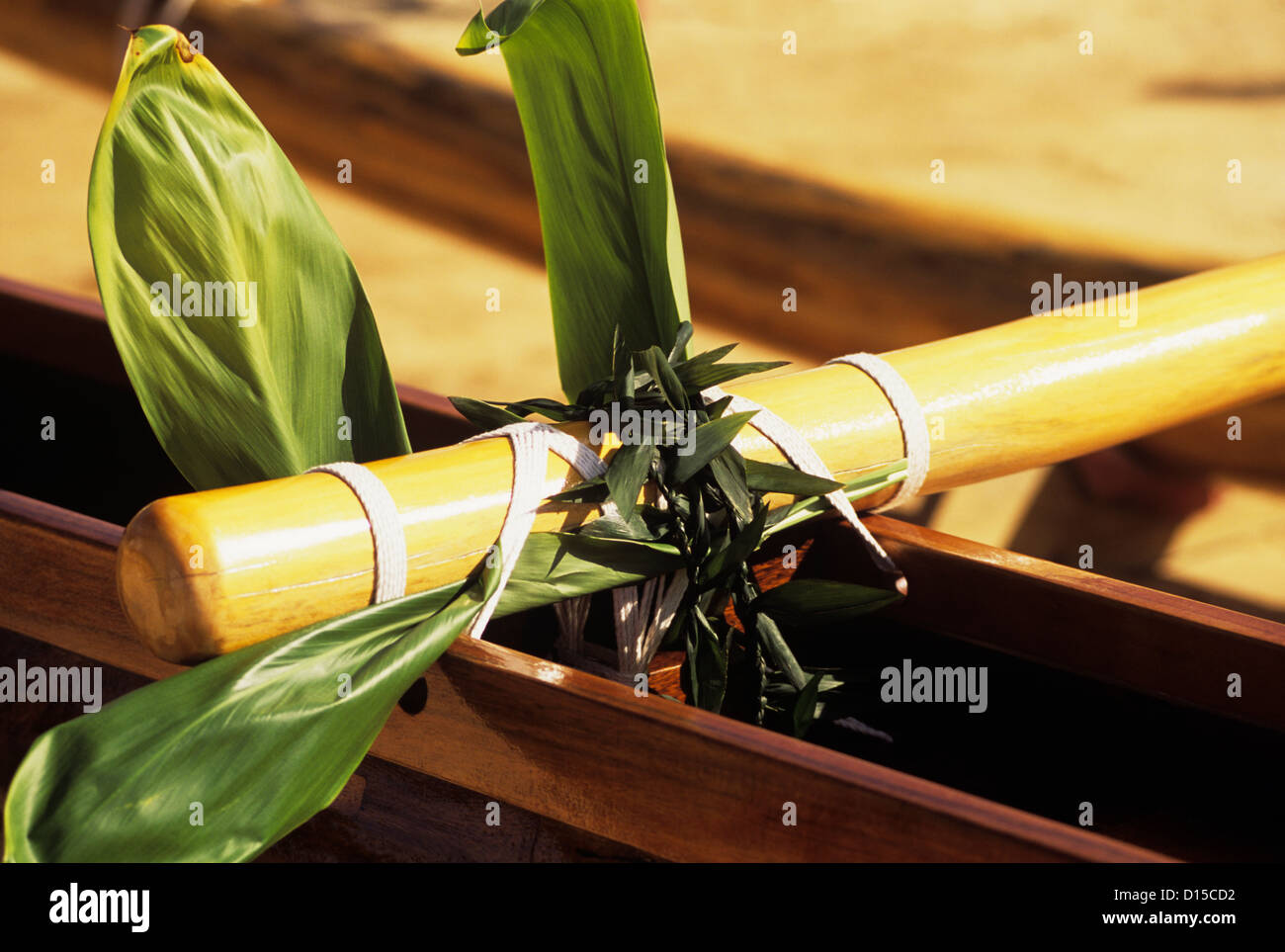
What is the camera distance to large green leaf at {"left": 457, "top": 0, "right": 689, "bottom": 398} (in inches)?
17.1

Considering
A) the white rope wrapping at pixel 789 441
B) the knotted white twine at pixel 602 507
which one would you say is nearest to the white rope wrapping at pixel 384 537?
the knotted white twine at pixel 602 507

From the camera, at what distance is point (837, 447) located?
428 millimetres

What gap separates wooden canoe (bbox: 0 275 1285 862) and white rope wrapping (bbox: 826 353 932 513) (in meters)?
0.02

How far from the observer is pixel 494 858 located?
0.36m

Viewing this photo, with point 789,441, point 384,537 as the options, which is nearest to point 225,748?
point 384,537

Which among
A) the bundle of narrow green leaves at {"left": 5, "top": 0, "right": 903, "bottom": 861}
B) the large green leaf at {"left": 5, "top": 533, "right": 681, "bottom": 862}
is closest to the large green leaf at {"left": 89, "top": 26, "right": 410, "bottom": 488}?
the bundle of narrow green leaves at {"left": 5, "top": 0, "right": 903, "bottom": 861}

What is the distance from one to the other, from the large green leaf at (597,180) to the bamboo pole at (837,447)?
59mm

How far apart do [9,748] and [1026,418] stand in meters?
0.38

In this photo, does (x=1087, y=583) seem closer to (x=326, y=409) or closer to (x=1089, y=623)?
(x=1089, y=623)

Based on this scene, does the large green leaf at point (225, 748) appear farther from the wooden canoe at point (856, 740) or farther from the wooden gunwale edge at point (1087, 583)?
the wooden gunwale edge at point (1087, 583)

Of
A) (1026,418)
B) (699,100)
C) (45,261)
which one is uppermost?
(699,100)

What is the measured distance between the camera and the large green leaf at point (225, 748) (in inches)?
11.4

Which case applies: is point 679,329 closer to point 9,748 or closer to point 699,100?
point 9,748
